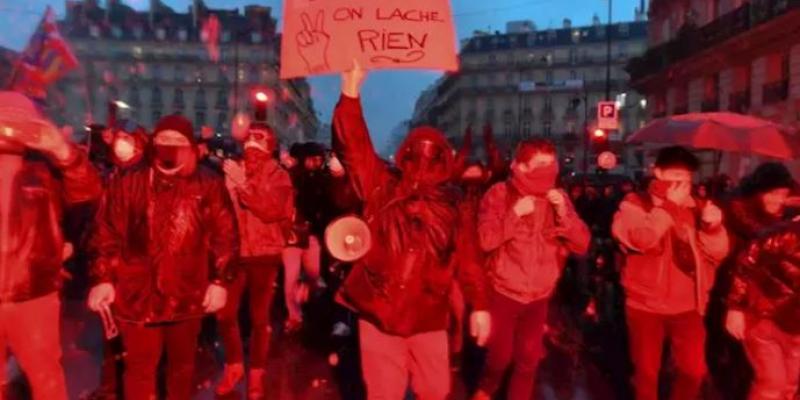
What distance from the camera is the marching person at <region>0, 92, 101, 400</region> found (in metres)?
4.65

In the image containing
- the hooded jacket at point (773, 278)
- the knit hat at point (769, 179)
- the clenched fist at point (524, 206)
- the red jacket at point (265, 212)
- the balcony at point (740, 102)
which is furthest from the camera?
the balcony at point (740, 102)

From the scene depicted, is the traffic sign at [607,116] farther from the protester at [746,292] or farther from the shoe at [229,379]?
the shoe at [229,379]

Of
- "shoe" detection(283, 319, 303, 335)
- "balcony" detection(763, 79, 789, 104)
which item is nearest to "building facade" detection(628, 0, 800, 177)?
"balcony" detection(763, 79, 789, 104)

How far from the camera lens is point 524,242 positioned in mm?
5926

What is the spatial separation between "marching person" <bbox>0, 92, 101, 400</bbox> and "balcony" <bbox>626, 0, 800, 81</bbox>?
26.8 metres

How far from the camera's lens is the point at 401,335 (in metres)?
4.66

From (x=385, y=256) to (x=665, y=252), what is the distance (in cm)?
189

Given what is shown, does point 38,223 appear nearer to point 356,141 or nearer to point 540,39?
point 356,141

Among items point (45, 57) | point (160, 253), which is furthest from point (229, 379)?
point (45, 57)

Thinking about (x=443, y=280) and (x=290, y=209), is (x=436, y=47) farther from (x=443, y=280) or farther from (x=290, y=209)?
(x=290, y=209)

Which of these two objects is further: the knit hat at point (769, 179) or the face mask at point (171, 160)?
the knit hat at point (769, 179)

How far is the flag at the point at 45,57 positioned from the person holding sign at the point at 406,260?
24.7 feet

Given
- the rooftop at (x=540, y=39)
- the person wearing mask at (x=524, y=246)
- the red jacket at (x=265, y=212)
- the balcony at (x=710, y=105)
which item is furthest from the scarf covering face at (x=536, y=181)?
the rooftop at (x=540, y=39)

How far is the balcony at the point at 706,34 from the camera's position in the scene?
3042 cm
